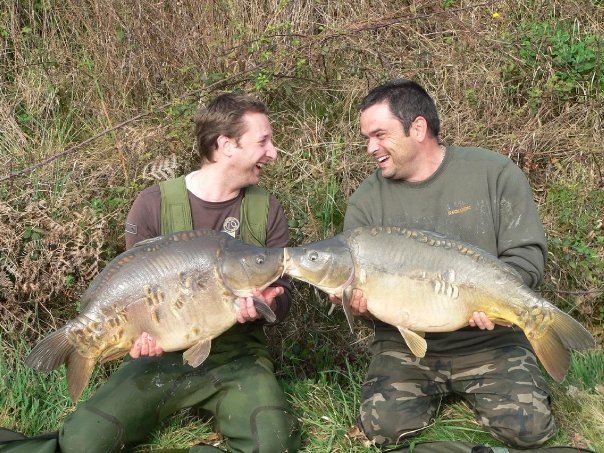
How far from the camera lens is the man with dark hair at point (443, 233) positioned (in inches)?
136

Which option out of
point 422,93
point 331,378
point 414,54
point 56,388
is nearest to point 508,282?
point 422,93

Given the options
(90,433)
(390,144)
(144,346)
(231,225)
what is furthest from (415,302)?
(90,433)

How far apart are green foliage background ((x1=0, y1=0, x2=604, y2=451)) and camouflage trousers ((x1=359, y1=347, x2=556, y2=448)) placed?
295mm

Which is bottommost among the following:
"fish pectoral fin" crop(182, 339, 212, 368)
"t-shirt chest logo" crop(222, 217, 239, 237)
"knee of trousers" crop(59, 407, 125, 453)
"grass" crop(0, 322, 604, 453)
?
"grass" crop(0, 322, 604, 453)

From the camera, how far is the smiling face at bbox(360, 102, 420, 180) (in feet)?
11.8

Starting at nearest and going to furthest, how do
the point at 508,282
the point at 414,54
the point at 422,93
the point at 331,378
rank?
the point at 508,282 < the point at 422,93 < the point at 331,378 < the point at 414,54

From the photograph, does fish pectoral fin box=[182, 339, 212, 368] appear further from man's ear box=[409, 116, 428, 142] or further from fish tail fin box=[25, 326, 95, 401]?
man's ear box=[409, 116, 428, 142]

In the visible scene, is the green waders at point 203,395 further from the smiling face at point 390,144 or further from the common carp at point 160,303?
the smiling face at point 390,144

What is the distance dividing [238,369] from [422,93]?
153cm

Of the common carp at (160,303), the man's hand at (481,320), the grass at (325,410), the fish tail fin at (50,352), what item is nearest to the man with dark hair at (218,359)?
the grass at (325,410)

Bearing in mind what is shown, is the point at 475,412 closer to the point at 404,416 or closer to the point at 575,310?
the point at 404,416

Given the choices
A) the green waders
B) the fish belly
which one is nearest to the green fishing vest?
the green waders

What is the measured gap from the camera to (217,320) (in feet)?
10.4

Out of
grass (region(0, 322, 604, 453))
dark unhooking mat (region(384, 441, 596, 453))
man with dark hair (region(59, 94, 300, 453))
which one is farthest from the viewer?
grass (region(0, 322, 604, 453))
